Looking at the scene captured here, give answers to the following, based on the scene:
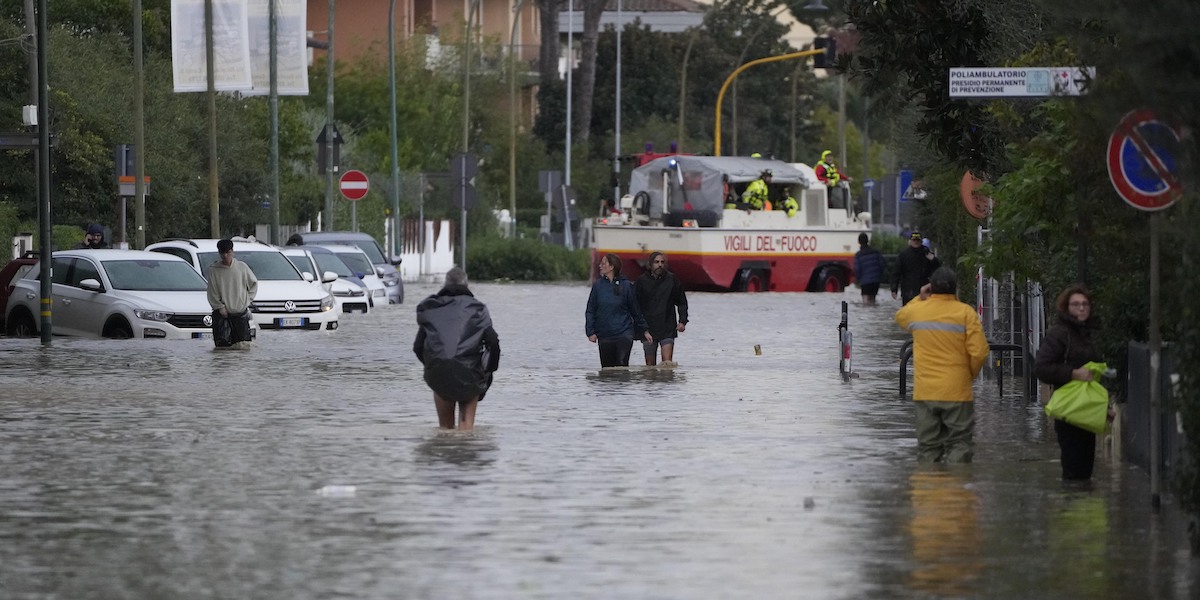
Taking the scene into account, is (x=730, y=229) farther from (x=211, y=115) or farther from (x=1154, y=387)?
(x=1154, y=387)

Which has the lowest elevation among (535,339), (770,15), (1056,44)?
(535,339)

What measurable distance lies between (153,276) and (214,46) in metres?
13.5

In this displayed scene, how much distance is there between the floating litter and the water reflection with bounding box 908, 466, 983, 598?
3154 mm

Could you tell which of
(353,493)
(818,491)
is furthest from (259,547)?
(818,491)

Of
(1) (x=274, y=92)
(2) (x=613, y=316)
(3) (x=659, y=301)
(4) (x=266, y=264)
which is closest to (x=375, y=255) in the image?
(1) (x=274, y=92)

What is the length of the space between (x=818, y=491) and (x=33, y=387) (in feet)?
36.4

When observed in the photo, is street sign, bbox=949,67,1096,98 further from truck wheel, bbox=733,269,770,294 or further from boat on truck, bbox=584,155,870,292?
truck wheel, bbox=733,269,770,294

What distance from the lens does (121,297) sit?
31.5 metres

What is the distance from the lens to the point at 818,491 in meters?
13.9

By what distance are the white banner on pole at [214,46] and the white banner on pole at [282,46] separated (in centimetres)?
194

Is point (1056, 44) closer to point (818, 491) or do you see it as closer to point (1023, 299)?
point (1023, 299)

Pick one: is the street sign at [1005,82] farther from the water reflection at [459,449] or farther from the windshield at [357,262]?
the windshield at [357,262]

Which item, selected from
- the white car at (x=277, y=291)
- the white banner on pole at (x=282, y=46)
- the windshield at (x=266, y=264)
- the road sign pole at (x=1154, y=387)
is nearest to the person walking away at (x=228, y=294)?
the white car at (x=277, y=291)

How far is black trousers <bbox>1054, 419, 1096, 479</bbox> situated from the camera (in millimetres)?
14227
